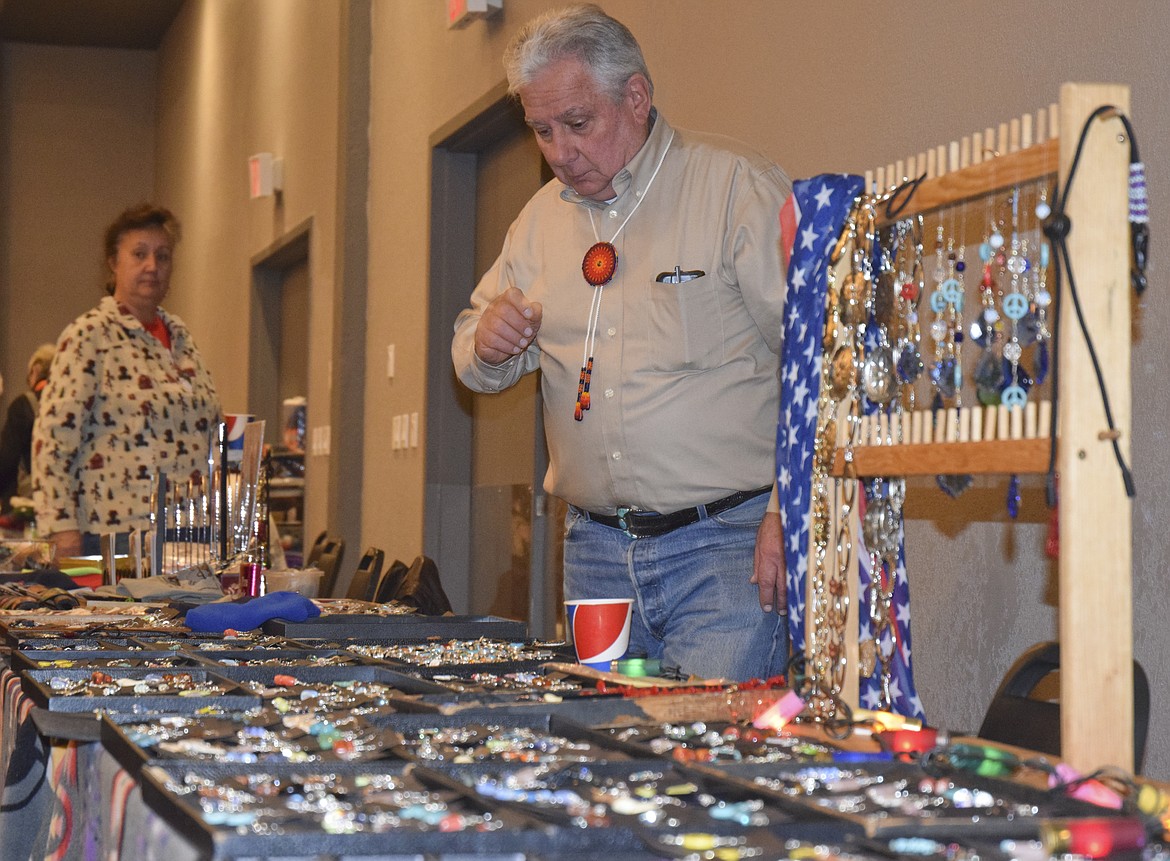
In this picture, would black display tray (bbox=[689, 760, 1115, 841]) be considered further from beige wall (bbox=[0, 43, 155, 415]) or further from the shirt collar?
beige wall (bbox=[0, 43, 155, 415])

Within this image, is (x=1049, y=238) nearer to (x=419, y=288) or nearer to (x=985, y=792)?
(x=985, y=792)

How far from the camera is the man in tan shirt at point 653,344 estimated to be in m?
2.18

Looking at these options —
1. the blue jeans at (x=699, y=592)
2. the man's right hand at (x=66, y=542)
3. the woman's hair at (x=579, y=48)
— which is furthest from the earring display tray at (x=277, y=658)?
the man's right hand at (x=66, y=542)

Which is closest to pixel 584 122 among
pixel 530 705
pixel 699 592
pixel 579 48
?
pixel 579 48

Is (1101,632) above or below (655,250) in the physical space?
below

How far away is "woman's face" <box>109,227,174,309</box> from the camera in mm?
4145

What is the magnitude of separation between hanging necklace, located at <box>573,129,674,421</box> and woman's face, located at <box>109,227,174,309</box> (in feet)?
7.24

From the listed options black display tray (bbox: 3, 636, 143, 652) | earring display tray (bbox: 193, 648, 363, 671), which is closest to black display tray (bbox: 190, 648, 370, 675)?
earring display tray (bbox: 193, 648, 363, 671)

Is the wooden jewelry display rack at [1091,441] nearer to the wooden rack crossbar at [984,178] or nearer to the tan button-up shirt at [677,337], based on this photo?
the wooden rack crossbar at [984,178]

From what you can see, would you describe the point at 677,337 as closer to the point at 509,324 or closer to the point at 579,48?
the point at 509,324

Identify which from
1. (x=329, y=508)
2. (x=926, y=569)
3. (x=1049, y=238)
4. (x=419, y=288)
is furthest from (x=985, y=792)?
(x=329, y=508)

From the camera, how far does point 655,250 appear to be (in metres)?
2.29

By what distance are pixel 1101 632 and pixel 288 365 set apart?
7.35m

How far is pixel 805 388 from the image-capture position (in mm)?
1547
